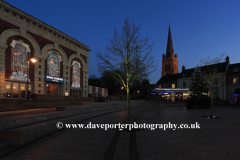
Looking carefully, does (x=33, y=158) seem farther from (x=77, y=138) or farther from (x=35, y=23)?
(x=35, y=23)

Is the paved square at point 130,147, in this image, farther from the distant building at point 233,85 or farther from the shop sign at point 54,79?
the distant building at point 233,85

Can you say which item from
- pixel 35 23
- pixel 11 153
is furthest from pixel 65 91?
pixel 11 153

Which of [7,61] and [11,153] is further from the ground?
[7,61]

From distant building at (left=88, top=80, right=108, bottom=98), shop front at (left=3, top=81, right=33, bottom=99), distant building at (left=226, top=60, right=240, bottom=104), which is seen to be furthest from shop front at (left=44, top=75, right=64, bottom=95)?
distant building at (left=226, top=60, right=240, bottom=104)

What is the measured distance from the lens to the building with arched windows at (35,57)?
1897 centimetres

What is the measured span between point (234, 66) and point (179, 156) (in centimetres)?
5287

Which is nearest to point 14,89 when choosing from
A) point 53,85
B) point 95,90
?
point 53,85

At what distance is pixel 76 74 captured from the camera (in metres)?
30.8

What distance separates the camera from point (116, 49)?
9.63 metres

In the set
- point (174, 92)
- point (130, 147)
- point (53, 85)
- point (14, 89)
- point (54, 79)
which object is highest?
point (54, 79)

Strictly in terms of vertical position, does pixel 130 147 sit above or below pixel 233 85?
below

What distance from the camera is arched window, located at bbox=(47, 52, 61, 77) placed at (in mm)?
25013

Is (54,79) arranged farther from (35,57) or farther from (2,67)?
(2,67)

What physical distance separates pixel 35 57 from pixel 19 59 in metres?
2.43
